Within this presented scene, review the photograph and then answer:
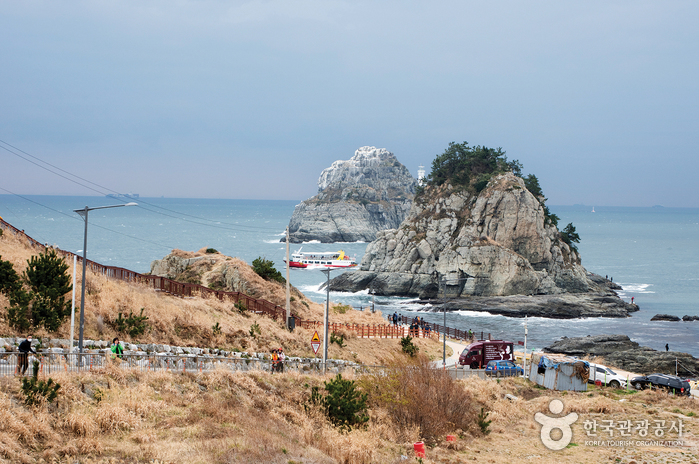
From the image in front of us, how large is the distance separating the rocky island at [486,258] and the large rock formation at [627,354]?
19.3 metres

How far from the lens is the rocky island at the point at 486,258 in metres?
77.4

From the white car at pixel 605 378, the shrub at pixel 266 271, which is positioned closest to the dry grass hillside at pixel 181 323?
the white car at pixel 605 378

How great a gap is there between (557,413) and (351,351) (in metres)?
14.2

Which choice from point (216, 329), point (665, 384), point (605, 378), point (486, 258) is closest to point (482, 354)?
point (605, 378)

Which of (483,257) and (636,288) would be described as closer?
(483,257)

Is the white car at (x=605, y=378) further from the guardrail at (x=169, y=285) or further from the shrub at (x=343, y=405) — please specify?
the guardrail at (x=169, y=285)

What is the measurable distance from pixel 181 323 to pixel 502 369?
715 inches

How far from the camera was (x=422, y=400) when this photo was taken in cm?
2000

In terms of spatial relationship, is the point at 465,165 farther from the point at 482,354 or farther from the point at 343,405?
the point at 343,405

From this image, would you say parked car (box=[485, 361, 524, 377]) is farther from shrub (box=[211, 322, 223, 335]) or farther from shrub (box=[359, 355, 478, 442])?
shrub (box=[211, 322, 223, 335])

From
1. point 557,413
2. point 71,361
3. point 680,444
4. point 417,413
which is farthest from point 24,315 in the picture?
point 680,444

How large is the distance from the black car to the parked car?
21.2ft

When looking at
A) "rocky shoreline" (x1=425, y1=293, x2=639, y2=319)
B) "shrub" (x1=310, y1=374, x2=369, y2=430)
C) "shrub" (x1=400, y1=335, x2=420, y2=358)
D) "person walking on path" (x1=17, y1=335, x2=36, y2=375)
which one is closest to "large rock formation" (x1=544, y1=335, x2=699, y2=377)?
"shrub" (x1=400, y1=335, x2=420, y2=358)

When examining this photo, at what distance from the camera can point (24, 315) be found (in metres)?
20.0
